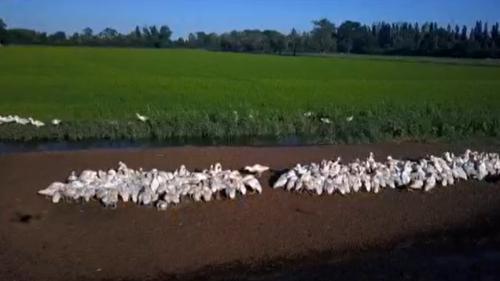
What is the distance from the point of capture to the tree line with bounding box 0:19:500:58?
109 meters

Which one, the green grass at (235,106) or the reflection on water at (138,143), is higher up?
the green grass at (235,106)

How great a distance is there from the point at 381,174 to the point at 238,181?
2.62 meters

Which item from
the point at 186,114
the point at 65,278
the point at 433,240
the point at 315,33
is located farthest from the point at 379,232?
the point at 315,33

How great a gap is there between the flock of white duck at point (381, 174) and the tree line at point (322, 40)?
96260 mm

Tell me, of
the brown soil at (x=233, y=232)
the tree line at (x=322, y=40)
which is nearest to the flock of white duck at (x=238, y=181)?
the brown soil at (x=233, y=232)

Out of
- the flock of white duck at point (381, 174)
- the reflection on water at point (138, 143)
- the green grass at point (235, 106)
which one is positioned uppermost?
the flock of white duck at point (381, 174)

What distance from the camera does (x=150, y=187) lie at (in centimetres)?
1012

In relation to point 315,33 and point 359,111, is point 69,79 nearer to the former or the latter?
point 359,111

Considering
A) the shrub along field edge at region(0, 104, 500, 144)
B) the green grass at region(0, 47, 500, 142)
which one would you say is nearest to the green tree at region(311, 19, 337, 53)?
the green grass at region(0, 47, 500, 142)

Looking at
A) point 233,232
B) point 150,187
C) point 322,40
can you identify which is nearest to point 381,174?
point 233,232

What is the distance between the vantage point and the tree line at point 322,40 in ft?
357

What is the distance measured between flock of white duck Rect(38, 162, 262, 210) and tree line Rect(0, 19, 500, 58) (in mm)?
99585

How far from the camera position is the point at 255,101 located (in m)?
30.0

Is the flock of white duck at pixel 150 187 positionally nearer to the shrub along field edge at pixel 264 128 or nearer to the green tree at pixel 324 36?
the shrub along field edge at pixel 264 128
